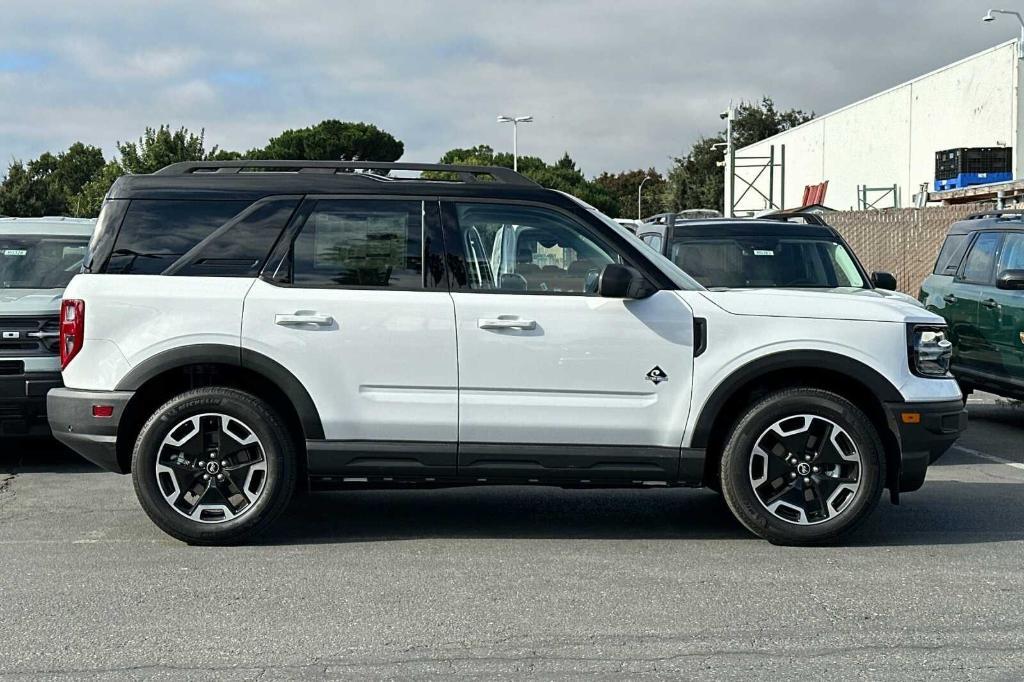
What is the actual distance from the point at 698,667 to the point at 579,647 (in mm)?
486

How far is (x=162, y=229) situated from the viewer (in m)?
6.45

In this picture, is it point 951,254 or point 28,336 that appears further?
point 951,254

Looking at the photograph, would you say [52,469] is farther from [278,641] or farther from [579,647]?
[579,647]

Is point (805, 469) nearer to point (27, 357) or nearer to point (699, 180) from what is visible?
point (27, 357)

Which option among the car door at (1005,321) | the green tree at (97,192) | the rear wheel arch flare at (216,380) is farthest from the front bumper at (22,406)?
the green tree at (97,192)

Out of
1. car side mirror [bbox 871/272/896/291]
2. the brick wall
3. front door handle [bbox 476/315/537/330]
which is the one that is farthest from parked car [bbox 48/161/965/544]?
the brick wall

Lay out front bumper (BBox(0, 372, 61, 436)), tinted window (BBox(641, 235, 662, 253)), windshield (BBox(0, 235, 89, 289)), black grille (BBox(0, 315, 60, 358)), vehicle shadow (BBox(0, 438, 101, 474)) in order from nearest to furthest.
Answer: front bumper (BBox(0, 372, 61, 436))
black grille (BBox(0, 315, 60, 358))
vehicle shadow (BBox(0, 438, 101, 474))
windshield (BBox(0, 235, 89, 289))
tinted window (BBox(641, 235, 662, 253))

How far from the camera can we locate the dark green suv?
10.5m

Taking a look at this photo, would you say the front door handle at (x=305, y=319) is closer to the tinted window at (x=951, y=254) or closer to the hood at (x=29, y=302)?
the hood at (x=29, y=302)

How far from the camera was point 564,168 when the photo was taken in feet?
299

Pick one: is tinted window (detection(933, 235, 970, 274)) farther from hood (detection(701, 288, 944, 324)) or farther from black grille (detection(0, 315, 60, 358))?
black grille (detection(0, 315, 60, 358))

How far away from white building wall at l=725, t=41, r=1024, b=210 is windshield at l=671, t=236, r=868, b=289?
2332cm

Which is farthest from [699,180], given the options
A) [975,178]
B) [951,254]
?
[951,254]

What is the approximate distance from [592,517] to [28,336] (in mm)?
4246
